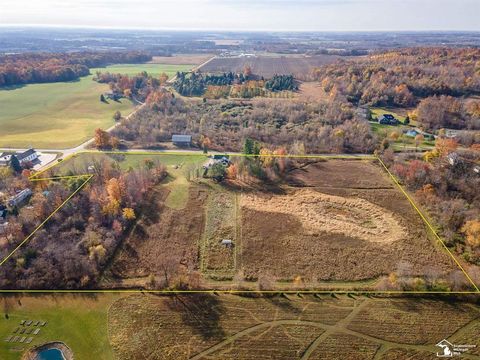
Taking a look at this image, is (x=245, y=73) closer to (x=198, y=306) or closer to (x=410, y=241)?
(x=410, y=241)

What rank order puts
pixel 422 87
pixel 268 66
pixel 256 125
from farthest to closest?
pixel 268 66 → pixel 422 87 → pixel 256 125

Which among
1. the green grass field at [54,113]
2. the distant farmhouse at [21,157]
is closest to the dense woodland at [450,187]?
the distant farmhouse at [21,157]

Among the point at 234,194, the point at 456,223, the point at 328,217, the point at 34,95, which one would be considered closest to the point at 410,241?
the point at 456,223

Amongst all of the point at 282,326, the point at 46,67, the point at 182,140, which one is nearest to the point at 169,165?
the point at 182,140

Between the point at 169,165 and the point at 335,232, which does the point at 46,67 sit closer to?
the point at 169,165

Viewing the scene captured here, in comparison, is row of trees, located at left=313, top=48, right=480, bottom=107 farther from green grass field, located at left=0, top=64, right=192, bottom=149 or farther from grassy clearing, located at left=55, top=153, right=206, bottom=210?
green grass field, located at left=0, top=64, right=192, bottom=149

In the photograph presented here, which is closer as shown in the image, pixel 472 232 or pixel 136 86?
pixel 472 232

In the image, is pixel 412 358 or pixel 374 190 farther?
pixel 374 190
